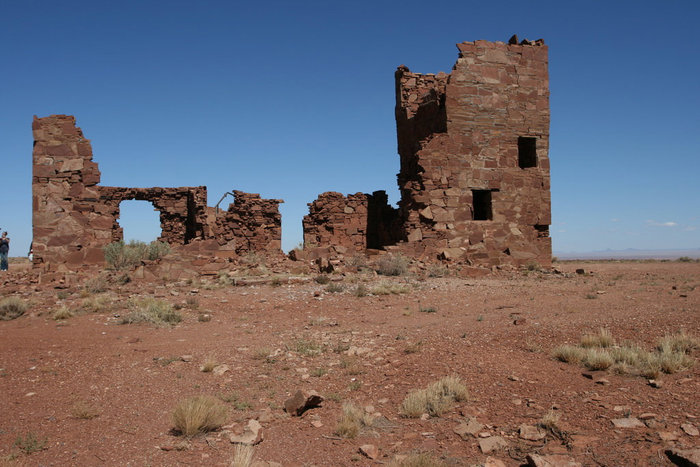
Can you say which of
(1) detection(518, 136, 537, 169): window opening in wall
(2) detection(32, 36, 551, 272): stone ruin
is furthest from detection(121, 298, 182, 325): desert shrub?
(1) detection(518, 136, 537, 169): window opening in wall

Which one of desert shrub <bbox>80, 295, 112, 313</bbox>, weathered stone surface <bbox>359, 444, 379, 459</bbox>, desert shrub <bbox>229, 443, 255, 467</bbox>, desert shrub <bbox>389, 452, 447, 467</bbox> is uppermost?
desert shrub <bbox>80, 295, 112, 313</bbox>

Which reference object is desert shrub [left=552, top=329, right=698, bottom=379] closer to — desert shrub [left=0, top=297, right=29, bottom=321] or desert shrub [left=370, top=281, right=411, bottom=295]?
desert shrub [left=370, top=281, right=411, bottom=295]

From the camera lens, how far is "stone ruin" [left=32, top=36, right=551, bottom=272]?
14539 millimetres

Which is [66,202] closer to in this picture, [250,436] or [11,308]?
[11,308]

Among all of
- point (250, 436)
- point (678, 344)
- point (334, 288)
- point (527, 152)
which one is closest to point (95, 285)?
point (334, 288)

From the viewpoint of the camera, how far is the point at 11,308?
29.9 ft

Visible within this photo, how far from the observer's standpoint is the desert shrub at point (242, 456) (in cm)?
352

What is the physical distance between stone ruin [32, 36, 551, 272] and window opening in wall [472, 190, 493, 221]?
0.03 m

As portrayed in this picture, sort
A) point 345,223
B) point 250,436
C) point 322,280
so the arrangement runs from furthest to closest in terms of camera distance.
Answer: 1. point 345,223
2. point 322,280
3. point 250,436

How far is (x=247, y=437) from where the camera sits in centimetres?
406

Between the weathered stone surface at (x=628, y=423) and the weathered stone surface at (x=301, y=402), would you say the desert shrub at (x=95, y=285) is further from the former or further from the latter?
the weathered stone surface at (x=628, y=423)

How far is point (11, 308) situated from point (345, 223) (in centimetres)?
1027

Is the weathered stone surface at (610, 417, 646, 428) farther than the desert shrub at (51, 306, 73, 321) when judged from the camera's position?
No

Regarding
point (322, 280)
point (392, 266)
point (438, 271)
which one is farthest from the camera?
point (438, 271)
